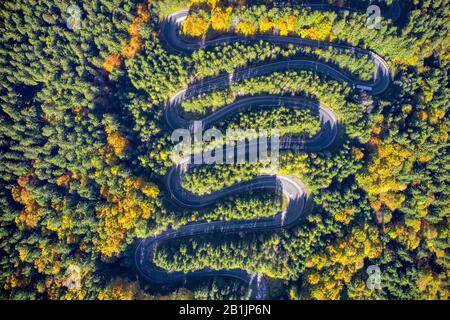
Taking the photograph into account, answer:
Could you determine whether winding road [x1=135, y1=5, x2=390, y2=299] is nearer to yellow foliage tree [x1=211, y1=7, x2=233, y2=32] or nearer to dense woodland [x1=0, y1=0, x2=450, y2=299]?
dense woodland [x1=0, y1=0, x2=450, y2=299]

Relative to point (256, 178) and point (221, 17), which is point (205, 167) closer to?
point (256, 178)

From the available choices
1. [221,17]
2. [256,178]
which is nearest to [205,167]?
[256,178]

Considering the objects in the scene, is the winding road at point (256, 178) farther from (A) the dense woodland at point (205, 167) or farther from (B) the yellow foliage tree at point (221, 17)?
(B) the yellow foliage tree at point (221, 17)

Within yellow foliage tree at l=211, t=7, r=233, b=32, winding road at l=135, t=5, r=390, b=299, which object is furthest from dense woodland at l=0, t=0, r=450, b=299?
winding road at l=135, t=5, r=390, b=299

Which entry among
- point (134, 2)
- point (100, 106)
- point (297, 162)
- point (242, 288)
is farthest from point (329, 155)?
point (134, 2)
